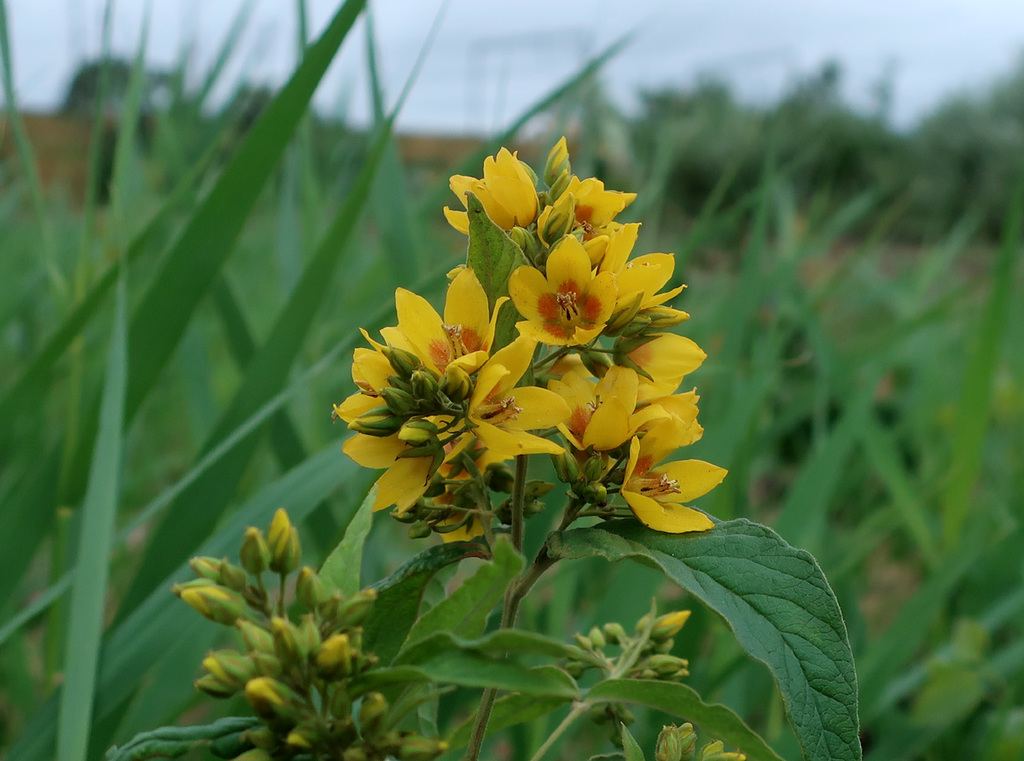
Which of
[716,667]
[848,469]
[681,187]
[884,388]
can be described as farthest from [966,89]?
[716,667]

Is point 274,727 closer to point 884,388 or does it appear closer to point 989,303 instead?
point 989,303

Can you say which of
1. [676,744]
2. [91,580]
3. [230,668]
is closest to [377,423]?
[230,668]

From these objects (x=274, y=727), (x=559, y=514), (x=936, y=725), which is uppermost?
(x=274, y=727)

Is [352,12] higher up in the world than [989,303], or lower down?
higher up

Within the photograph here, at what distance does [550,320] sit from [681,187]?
12971 mm

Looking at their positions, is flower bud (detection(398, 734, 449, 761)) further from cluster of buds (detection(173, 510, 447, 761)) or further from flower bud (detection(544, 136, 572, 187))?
flower bud (detection(544, 136, 572, 187))

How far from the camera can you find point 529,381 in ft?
1.35

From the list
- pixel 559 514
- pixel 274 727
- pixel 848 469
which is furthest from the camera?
pixel 848 469

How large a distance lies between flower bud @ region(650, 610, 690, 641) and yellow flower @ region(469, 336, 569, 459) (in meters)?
0.17

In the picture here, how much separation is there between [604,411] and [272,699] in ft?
0.63

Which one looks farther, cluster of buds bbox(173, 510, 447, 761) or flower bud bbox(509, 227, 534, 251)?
flower bud bbox(509, 227, 534, 251)

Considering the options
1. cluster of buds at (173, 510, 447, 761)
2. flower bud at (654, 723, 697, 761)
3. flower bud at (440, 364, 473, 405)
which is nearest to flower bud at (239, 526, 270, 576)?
cluster of buds at (173, 510, 447, 761)

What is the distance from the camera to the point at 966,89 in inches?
590

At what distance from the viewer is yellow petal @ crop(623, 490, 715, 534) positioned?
391 millimetres
